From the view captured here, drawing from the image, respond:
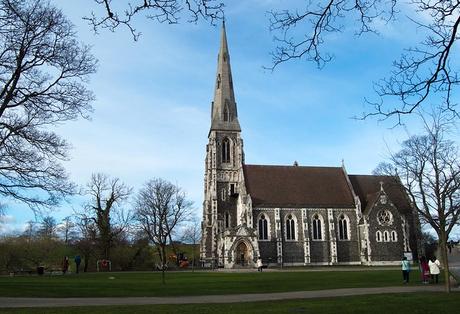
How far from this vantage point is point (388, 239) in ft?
183

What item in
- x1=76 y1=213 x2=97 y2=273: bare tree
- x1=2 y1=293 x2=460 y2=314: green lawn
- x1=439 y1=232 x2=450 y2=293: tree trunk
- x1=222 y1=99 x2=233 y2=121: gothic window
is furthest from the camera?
x1=222 y1=99 x2=233 y2=121: gothic window

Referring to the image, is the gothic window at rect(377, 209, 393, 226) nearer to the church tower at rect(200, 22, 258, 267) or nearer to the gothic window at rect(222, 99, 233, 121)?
the church tower at rect(200, 22, 258, 267)

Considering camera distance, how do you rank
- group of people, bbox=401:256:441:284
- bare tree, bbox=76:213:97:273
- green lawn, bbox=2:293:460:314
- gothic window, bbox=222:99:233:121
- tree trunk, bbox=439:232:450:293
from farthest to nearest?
1. gothic window, bbox=222:99:233:121
2. bare tree, bbox=76:213:97:273
3. group of people, bbox=401:256:441:284
4. tree trunk, bbox=439:232:450:293
5. green lawn, bbox=2:293:460:314

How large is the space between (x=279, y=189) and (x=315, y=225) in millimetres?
6040

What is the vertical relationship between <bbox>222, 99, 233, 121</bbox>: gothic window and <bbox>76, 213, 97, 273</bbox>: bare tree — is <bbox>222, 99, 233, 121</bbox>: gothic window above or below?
above

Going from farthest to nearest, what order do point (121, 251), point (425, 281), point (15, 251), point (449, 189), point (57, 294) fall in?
1. point (121, 251)
2. point (15, 251)
3. point (449, 189)
4. point (425, 281)
5. point (57, 294)

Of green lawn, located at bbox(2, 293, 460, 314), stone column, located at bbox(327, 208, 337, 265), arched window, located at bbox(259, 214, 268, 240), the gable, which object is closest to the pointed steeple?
arched window, located at bbox(259, 214, 268, 240)

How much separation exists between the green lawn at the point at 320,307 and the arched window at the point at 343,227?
42.9 metres

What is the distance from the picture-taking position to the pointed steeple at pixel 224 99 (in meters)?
66.4

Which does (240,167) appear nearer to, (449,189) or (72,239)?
(72,239)

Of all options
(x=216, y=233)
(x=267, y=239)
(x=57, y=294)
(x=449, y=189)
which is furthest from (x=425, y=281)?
(x=216, y=233)

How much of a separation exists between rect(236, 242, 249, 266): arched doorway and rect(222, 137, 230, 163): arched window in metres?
14.2

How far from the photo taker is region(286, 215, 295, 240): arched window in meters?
56.0

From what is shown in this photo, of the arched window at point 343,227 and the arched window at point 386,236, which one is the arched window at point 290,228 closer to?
the arched window at point 343,227
